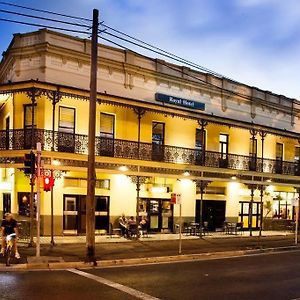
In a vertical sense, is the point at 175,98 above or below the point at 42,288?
above

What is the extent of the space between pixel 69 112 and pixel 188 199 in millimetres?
9495

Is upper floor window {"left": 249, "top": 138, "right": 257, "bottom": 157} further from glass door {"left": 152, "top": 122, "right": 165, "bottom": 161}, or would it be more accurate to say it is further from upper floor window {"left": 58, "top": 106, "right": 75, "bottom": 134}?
upper floor window {"left": 58, "top": 106, "right": 75, "bottom": 134}

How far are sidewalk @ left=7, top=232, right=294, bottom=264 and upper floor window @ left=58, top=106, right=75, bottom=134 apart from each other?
221 inches

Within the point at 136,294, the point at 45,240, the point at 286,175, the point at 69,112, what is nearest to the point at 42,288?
the point at 136,294

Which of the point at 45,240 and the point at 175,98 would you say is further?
the point at 175,98

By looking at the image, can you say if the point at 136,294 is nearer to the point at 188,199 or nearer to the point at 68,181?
the point at 68,181

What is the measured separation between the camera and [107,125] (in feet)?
81.1

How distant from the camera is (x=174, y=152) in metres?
26.3

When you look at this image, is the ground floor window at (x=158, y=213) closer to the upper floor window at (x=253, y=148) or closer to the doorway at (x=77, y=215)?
the doorway at (x=77, y=215)

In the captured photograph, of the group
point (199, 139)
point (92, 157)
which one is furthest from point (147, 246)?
point (199, 139)

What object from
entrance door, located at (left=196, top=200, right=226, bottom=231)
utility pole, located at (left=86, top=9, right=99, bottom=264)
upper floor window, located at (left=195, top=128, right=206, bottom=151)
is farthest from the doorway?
upper floor window, located at (left=195, top=128, right=206, bottom=151)

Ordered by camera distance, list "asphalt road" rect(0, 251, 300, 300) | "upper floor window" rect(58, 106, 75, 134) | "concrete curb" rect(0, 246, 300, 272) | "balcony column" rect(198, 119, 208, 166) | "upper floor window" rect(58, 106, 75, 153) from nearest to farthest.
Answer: "asphalt road" rect(0, 251, 300, 300) < "concrete curb" rect(0, 246, 300, 272) < "upper floor window" rect(58, 106, 75, 153) < "upper floor window" rect(58, 106, 75, 134) < "balcony column" rect(198, 119, 208, 166)

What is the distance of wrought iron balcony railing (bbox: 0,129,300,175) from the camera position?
21250 millimetres

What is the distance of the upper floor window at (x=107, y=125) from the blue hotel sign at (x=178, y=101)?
3.82 meters
